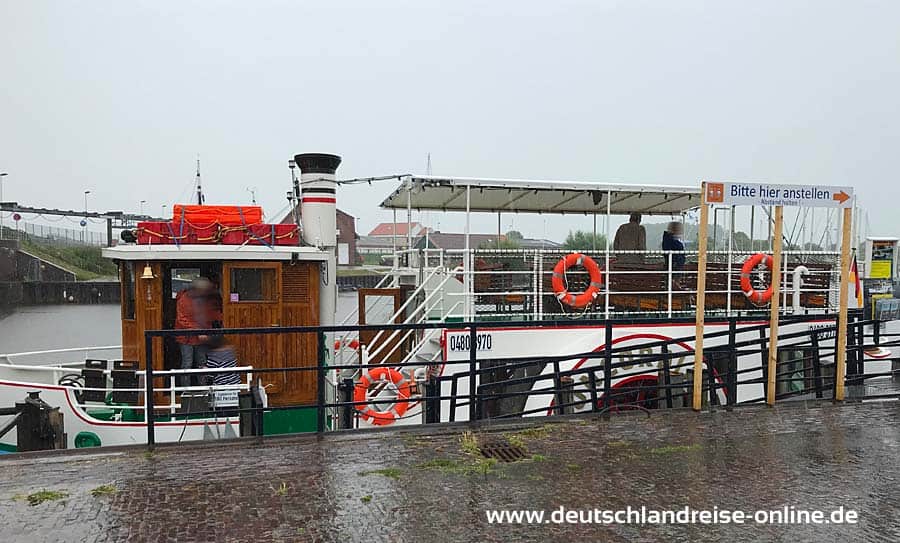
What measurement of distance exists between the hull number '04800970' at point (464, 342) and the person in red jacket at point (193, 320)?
3.05 metres

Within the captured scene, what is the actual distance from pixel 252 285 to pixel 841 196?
705 cm

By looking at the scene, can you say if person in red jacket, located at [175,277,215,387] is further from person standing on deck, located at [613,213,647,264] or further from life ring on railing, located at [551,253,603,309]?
person standing on deck, located at [613,213,647,264]

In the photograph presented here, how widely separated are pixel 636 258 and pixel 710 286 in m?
1.59

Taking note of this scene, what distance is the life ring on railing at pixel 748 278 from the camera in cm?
1002

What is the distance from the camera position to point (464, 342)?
353 inches

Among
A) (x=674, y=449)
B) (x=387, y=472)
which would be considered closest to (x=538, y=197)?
(x=674, y=449)

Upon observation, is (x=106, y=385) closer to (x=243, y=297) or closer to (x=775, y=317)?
(x=243, y=297)

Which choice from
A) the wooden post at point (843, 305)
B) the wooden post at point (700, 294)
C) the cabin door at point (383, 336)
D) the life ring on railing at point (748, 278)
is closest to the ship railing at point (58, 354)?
the cabin door at point (383, 336)

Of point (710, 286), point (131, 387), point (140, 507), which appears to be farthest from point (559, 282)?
point (140, 507)

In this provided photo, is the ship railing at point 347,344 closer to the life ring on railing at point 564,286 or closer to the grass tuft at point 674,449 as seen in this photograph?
the life ring on railing at point 564,286

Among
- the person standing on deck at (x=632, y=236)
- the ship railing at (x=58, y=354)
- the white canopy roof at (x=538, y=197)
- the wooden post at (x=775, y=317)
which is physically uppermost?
the white canopy roof at (x=538, y=197)

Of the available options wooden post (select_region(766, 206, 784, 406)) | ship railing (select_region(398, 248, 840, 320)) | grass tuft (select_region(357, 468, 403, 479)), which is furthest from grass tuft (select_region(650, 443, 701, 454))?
ship railing (select_region(398, 248, 840, 320))

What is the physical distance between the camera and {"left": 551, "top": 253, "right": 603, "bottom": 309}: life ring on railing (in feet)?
31.1

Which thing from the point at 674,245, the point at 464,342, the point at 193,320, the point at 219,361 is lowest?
the point at 219,361
